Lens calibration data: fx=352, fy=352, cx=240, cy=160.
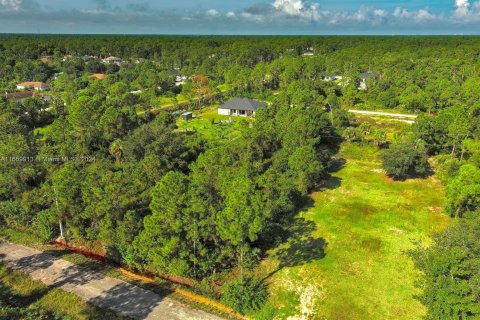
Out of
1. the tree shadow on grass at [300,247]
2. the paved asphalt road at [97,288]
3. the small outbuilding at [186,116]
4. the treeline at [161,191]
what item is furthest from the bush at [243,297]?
the small outbuilding at [186,116]

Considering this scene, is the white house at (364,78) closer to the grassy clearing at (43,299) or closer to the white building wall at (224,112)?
the white building wall at (224,112)

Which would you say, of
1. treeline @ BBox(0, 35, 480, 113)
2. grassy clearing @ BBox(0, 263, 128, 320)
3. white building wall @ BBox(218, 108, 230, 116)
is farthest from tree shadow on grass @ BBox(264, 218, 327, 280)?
treeline @ BBox(0, 35, 480, 113)

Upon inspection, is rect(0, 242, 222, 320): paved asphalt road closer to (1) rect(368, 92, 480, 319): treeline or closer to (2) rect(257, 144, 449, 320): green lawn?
(2) rect(257, 144, 449, 320): green lawn

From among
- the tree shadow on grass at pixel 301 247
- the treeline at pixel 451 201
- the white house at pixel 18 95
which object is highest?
the white house at pixel 18 95

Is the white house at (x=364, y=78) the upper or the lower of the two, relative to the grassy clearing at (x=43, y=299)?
upper

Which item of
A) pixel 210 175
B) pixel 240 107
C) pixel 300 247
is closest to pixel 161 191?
pixel 210 175

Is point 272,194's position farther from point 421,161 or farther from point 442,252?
point 421,161

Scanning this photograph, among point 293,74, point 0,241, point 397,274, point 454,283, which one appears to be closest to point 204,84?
point 293,74

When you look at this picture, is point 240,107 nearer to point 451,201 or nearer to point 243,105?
point 243,105
